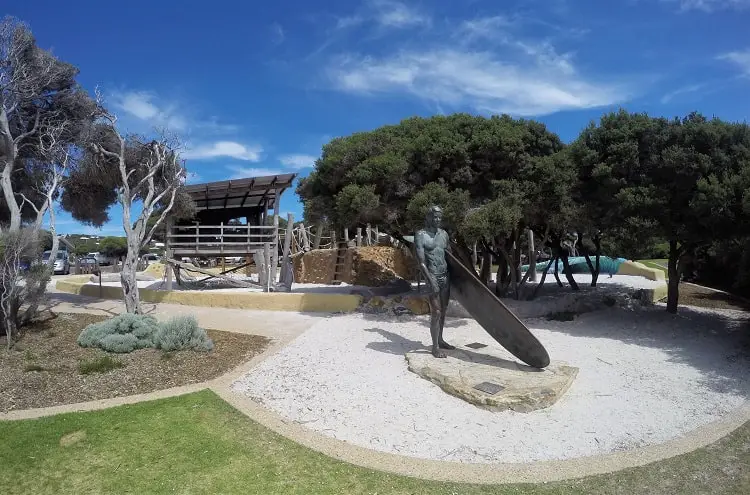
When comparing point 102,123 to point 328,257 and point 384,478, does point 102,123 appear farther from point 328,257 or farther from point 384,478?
point 384,478

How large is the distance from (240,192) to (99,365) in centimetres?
1346

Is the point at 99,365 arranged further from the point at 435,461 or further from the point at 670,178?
the point at 670,178

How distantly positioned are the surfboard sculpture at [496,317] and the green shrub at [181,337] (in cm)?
502

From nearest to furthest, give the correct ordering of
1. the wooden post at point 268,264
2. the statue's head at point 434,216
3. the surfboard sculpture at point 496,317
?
1. the surfboard sculpture at point 496,317
2. the statue's head at point 434,216
3. the wooden post at point 268,264

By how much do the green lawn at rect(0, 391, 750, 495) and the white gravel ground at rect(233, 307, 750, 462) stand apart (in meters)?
0.64

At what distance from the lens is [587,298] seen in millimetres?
15414

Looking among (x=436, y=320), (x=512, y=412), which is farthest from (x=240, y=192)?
(x=512, y=412)

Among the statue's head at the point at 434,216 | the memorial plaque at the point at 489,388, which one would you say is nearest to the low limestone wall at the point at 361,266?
the statue's head at the point at 434,216

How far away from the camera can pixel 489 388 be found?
6789mm

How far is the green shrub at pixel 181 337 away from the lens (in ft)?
31.2

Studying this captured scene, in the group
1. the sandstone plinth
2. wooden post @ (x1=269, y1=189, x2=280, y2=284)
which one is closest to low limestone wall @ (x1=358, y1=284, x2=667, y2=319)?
the sandstone plinth

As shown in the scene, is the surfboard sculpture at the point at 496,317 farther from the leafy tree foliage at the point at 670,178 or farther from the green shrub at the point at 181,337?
the green shrub at the point at 181,337

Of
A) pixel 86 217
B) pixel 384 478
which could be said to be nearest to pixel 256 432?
pixel 384 478

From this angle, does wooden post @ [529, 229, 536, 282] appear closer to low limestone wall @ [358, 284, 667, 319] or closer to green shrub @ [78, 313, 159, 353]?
low limestone wall @ [358, 284, 667, 319]
